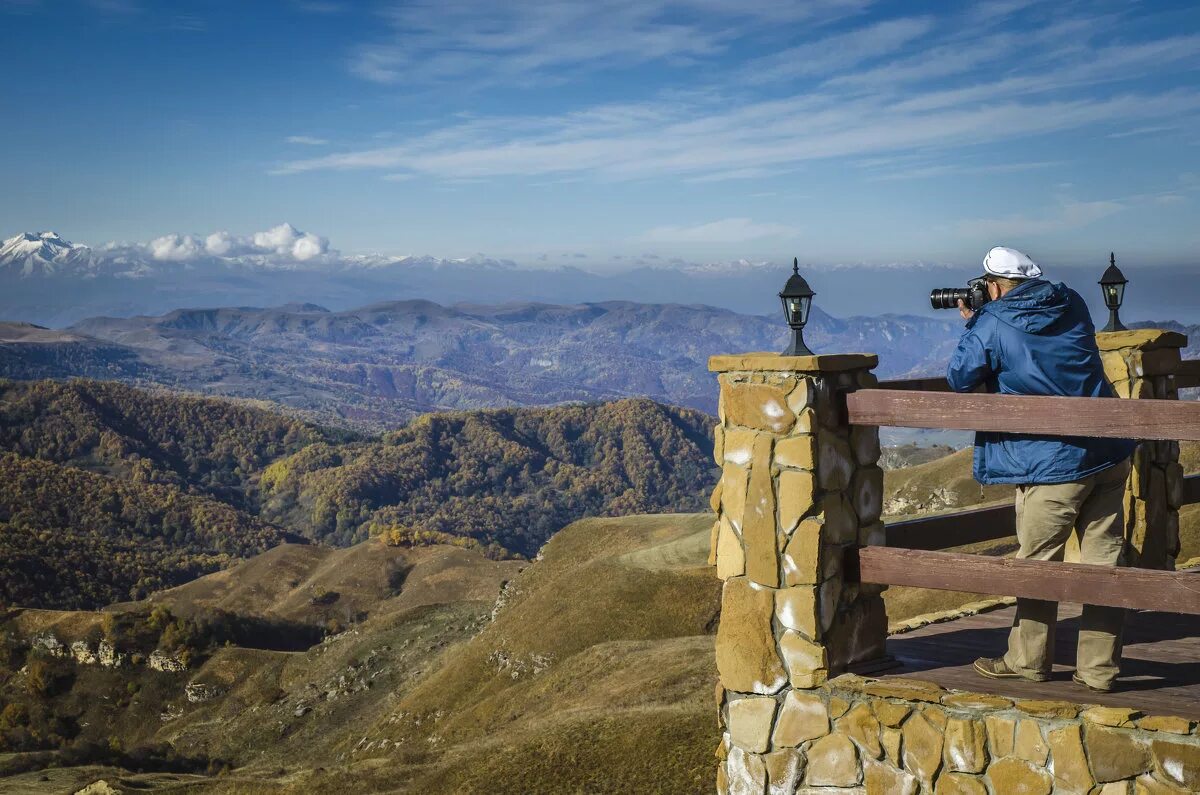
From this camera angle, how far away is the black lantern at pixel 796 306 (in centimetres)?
701

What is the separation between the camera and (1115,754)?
18.7 feet

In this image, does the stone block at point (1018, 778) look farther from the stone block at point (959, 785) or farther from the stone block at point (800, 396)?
the stone block at point (800, 396)

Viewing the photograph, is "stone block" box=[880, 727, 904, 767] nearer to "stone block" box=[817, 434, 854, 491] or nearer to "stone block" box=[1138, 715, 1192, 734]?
"stone block" box=[1138, 715, 1192, 734]

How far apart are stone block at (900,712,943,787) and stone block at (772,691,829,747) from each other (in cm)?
51

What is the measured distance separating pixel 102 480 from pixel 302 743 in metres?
138

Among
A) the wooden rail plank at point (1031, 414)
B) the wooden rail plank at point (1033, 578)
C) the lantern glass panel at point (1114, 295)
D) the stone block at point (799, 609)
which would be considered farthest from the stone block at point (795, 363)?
the lantern glass panel at point (1114, 295)

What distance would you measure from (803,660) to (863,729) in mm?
523

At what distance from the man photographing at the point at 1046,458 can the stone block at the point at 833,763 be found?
1014 mm

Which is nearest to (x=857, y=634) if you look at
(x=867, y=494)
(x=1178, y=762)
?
(x=867, y=494)

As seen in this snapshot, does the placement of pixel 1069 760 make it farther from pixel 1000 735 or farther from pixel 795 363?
pixel 795 363

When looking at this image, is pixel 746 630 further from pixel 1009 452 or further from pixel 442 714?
pixel 442 714

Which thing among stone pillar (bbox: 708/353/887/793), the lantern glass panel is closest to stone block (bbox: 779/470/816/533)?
stone pillar (bbox: 708/353/887/793)

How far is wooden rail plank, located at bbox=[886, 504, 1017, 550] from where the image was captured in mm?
8016

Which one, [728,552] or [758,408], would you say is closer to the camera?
[758,408]
